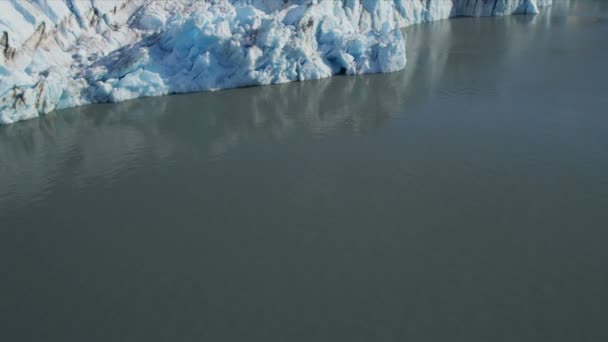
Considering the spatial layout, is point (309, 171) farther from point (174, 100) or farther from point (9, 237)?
point (174, 100)

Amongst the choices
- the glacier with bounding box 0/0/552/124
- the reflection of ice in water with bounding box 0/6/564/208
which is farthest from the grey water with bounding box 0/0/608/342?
the glacier with bounding box 0/0/552/124

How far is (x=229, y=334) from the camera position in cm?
802

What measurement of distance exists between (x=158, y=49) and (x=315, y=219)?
47.0ft

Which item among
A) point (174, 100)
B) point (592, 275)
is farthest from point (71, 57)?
point (592, 275)

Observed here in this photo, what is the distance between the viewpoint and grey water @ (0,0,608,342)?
27.3 feet

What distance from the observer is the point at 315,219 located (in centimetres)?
1105

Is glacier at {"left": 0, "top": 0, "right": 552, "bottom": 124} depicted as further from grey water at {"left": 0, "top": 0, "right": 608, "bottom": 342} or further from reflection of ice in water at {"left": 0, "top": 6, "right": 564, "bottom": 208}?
grey water at {"left": 0, "top": 0, "right": 608, "bottom": 342}

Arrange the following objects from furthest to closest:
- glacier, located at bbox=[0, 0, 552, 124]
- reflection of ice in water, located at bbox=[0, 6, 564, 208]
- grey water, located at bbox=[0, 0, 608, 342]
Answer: glacier, located at bbox=[0, 0, 552, 124] < reflection of ice in water, located at bbox=[0, 6, 564, 208] < grey water, located at bbox=[0, 0, 608, 342]

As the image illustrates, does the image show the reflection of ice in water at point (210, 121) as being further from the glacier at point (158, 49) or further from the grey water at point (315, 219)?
the glacier at point (158, 49)

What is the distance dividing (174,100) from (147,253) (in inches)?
459

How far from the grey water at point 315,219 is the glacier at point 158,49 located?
1368 millimetres

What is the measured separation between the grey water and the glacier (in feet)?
4.49

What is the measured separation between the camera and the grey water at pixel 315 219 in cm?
832

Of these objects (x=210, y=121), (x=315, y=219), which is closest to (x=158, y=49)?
(x=210, y=121)
